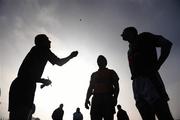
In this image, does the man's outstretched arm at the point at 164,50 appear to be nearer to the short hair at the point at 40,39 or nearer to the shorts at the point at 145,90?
the shorts at the point at 145,90

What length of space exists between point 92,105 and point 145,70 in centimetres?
283

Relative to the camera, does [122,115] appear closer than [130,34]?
No

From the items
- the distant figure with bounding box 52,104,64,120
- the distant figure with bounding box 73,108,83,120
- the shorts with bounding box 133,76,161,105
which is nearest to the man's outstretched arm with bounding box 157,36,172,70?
the shorts with bounding box 133,76,161,105

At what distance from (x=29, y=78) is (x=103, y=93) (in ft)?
7.70

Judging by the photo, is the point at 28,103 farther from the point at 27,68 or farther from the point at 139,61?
the point at 139,61

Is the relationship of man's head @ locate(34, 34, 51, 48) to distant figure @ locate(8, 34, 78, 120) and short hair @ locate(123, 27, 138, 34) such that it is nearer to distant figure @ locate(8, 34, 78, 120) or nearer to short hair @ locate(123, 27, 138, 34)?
distant figure @ locate(8, 34, 78, 120)

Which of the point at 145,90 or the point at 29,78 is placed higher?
the point at 29,78

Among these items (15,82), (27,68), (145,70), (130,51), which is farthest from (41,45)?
(145,70)

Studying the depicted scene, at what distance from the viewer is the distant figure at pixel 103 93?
20.7 ft

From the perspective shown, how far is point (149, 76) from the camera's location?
156 inches

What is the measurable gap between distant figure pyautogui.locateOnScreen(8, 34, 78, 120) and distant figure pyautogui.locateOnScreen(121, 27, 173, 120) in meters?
1.70

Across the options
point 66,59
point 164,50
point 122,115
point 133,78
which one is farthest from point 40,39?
point 122,115

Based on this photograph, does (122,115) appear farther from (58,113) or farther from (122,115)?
(58,113)

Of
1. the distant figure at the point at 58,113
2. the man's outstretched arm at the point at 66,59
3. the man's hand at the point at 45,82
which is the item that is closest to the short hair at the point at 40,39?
the man's outstretched arm at the point at 66,59
